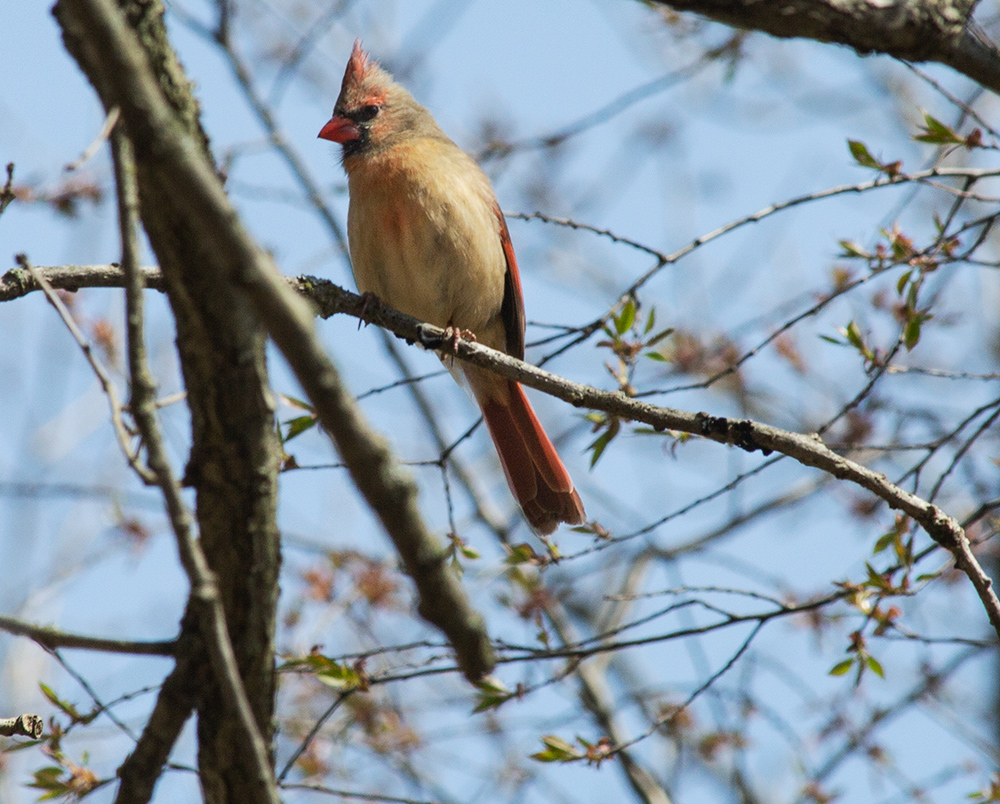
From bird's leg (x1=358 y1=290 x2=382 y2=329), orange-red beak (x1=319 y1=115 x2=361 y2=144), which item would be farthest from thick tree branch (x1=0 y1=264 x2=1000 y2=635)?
orange-red beak (x1=319 y1=115 x2=361 y2=144)

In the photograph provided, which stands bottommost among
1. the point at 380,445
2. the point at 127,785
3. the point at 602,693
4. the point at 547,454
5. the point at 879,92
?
the point at 127,785

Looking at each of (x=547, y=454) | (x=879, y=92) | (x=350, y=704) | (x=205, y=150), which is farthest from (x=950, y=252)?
(x=879, y=92)

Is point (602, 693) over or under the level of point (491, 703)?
over

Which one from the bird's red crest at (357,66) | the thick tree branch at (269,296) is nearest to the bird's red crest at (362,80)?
the bird's red crest at (357,66)

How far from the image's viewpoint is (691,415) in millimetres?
2613

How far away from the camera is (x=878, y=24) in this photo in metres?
2.14

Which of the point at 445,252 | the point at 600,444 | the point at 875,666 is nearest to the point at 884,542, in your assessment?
the point at 875,666

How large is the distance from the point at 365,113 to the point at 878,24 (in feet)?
9.53

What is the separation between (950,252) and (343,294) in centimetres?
179

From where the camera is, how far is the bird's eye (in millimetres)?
4630

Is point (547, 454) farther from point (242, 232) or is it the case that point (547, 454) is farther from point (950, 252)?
point (242, 232)

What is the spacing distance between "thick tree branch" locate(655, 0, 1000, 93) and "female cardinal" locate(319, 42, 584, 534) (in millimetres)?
1943

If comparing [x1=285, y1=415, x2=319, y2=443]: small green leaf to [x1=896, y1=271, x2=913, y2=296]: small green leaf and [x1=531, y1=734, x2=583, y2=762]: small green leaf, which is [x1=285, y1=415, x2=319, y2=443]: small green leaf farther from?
[x1=896, y1=271, x2=913, y2=296]: small green leaf

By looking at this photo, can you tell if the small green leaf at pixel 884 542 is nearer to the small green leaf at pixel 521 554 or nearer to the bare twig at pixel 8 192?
the small green leaf at pixel 521 554
